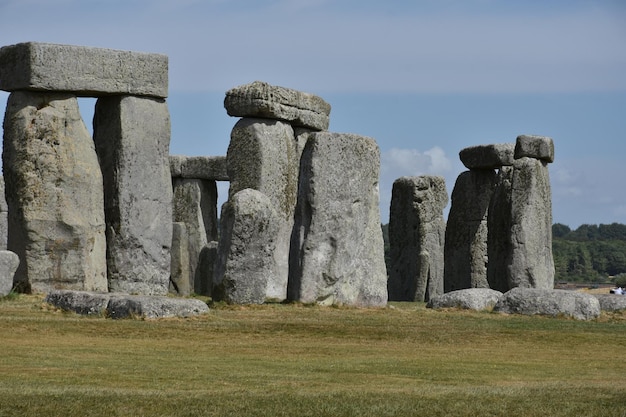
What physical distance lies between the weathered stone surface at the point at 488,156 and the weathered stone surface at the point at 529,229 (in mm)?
2728

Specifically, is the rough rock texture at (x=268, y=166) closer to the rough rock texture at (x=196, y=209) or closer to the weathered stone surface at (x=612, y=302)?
the weathered stone surface at (x=612, y=302)

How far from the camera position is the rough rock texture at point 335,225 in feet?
76.3

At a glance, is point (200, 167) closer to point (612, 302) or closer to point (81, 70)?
point (81, 70)

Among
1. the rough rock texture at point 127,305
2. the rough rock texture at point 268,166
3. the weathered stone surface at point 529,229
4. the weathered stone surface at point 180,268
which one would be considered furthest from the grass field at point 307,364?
the weathered stone surface at point 180,268

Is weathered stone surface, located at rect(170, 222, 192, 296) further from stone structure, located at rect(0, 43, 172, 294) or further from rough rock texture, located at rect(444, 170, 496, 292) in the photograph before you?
rough rock texture, located at rect(444, 170, 496, 292)

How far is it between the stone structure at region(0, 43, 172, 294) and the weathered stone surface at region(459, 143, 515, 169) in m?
8.36

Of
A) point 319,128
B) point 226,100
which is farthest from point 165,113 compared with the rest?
point 319,128

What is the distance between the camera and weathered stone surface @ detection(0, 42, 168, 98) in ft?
78.6

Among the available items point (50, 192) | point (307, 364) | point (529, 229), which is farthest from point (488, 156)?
point (307, 364)

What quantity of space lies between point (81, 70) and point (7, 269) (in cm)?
381

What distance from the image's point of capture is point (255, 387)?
14.1 meters

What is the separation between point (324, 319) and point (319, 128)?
30.2ft

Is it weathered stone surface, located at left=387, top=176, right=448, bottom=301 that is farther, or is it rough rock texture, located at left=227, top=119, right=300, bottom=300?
weathered stone surface, located at left=387, top=176, right=448, bottom=301

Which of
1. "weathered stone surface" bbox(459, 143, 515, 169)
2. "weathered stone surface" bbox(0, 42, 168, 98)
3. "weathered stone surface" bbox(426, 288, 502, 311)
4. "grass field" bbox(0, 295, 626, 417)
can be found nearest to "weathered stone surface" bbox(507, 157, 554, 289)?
"weathered stone surface" bbox(459, 143, 515, 169)
